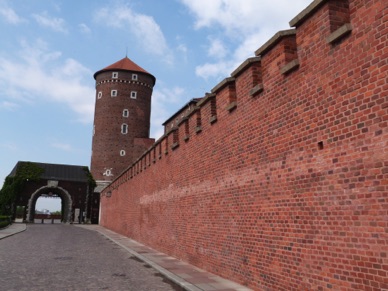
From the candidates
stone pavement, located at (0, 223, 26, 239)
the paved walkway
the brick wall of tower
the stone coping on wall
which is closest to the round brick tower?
the brick wall of tower

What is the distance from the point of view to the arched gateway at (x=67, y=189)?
4478cm

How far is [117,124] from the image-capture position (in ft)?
159

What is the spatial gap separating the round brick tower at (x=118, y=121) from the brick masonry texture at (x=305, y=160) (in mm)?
39832

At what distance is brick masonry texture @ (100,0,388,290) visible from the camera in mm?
4266

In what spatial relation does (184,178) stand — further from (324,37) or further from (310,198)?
(324,37)

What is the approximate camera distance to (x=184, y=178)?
11438mm

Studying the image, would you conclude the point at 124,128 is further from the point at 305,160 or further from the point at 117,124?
the point at 305,160

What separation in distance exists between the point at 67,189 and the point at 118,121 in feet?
38.3

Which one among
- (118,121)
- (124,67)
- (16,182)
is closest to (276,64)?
(118,121)

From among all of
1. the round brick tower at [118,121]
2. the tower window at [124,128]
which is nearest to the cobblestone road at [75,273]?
the round brick tower at [118,121]

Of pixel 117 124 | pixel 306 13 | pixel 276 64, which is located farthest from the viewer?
pixel 117 124

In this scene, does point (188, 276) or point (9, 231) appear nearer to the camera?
point (188, 276)

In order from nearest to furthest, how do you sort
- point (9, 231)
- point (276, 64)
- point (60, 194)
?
point (276, 64) → point (9, 231) → point (60, 194)

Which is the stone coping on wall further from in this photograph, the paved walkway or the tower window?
the tower window
